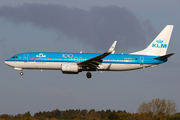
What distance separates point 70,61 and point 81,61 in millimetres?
1774

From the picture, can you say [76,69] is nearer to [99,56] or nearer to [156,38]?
[99,56]

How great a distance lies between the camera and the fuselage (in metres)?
46.7

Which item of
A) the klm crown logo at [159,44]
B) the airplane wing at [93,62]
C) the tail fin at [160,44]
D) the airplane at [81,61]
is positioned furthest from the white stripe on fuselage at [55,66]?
the klm crown logo at [159,44]

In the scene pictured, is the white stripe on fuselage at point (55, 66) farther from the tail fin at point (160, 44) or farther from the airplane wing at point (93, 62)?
the tail fin at point (160, 44)

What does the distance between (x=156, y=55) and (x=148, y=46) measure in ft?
7.66

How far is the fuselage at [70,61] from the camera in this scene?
46.7 metres

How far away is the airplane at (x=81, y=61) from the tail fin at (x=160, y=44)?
153cm

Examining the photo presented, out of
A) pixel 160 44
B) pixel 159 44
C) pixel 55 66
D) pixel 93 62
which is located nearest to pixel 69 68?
pixel 55 66

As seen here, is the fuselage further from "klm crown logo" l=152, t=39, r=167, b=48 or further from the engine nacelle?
"klm crown logo" l=152, t=39, r=167, b=48

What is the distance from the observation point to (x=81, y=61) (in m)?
47.0

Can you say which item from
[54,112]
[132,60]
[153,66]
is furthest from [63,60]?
[54,112]

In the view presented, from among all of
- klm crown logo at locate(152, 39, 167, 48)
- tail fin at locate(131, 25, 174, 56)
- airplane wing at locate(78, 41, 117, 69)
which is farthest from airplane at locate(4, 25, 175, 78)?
klm crown logo at locate(152, 39, 167, 48)

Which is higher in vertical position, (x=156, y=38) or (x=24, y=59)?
(x=156, y=38)

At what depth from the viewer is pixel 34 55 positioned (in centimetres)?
Answer: 4731
